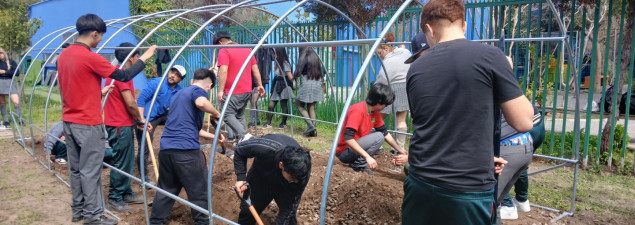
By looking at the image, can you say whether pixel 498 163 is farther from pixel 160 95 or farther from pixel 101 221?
pixel 160 95

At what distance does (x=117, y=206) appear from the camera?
15.0 feet

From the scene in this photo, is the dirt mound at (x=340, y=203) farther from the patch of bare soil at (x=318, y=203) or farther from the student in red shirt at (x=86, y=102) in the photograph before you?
the student in red shirt at (x=86, y=102)

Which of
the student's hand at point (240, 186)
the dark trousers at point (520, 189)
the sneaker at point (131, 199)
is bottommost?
the sneaker at point (131, 199)

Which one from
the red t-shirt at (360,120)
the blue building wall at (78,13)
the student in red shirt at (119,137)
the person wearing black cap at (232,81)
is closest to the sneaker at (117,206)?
the student in red shirt at (119,137)

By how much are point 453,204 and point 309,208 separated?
260 cm

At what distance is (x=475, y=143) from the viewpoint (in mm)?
1854

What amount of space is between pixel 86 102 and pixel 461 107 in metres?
3.16

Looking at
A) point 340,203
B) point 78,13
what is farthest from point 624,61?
point 78,13

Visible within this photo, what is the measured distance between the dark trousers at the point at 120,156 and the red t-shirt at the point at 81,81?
722 millimetres

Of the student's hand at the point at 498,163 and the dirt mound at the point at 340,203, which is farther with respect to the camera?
the dirt mound at the point at 340,203

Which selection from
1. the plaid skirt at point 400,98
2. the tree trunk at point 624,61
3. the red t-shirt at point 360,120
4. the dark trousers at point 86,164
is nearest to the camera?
the dark trousers at point 86,164

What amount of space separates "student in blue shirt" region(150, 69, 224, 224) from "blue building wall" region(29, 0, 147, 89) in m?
14.4

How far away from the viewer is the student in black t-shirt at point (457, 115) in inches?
71.4

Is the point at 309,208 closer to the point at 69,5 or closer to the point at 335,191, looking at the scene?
the point at 335,191
